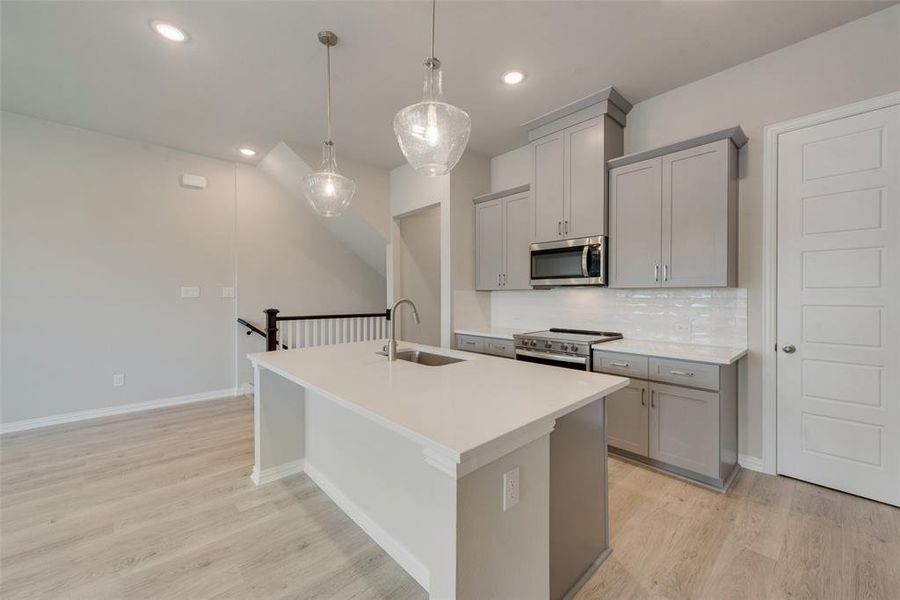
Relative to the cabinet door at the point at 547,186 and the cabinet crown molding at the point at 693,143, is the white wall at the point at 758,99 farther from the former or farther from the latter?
the cabinet door at the point at 547,186

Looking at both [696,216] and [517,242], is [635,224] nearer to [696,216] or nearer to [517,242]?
[696,216]

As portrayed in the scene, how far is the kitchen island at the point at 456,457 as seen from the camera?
1066mm

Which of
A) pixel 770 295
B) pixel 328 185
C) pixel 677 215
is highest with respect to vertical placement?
pixel 328 185

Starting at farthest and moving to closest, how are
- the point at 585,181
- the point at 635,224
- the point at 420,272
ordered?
the point at 420,272 → the point at 585,181 → the point at 635,224

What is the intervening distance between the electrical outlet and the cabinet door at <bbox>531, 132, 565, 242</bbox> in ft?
8.28

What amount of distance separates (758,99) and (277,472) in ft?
13.7

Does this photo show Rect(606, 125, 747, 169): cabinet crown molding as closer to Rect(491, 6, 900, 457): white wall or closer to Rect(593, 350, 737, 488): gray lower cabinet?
Rect(491, 6, 900, 457): white wall

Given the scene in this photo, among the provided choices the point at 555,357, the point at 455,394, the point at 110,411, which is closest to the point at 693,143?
the point at 555,357

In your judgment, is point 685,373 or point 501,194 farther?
point 501,194

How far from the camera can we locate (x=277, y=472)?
255 centimetres

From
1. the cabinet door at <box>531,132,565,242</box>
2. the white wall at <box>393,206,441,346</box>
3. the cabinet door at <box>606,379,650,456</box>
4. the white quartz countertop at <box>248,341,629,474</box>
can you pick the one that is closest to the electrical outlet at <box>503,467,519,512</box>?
the white quartz countertop at <box>248,341,629,474</box>

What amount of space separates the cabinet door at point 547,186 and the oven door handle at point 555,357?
1.04m

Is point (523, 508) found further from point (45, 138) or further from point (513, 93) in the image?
point (45, 138)

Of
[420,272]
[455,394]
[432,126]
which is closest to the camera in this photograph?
[455,394]
